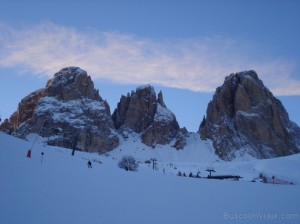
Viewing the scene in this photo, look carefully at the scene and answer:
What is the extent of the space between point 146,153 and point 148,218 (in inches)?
5152

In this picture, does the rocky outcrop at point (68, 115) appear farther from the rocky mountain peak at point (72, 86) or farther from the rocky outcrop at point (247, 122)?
the rocky outcrop at point (247, 122)

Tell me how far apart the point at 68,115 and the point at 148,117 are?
3569 cm

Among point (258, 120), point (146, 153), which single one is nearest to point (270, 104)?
point (258, 120)

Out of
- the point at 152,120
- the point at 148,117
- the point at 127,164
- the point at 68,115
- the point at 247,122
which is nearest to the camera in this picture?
the point at 127,164

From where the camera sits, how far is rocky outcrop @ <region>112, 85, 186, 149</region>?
148000 millimetres

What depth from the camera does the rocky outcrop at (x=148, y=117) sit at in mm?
148000

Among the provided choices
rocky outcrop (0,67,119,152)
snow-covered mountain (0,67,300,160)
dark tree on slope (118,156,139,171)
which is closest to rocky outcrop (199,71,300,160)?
snow-covered mountain (0,67,300,160)

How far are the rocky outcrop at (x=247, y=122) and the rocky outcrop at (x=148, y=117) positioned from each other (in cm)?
1300

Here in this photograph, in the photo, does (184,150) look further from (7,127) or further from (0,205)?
(0,205)

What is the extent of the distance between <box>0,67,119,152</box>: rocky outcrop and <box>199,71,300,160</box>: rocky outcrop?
40.2m

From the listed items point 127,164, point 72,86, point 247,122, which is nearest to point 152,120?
point 72,86

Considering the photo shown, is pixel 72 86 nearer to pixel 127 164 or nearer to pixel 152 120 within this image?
pixel 152 120

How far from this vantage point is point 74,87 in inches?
5605

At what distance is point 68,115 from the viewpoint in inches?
5276
